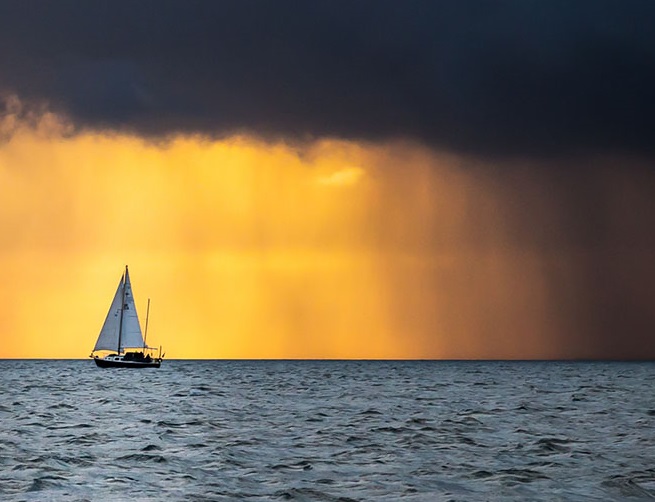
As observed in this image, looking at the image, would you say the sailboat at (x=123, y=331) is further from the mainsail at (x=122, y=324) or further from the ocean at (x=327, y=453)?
the ocean at (x=327, y=453)

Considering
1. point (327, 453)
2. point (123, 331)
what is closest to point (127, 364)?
point (123, 331)

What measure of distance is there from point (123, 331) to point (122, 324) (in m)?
1.53

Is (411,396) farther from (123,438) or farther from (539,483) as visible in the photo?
(539,483)

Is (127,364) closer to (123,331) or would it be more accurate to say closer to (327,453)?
(123,331)

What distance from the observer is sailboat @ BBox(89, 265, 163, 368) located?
613 ft

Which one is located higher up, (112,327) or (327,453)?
(112,327)

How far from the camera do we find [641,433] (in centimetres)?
5406

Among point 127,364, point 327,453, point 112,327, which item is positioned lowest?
point 327,453

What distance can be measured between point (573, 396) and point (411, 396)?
52.0 feet

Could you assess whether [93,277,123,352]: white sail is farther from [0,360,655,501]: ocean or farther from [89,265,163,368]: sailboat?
[0,360,655,501]: ocean

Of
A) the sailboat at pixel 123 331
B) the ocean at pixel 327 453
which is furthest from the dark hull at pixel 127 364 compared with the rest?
the ocean at pixel 327 453

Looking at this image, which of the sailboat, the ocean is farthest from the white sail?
the ocean

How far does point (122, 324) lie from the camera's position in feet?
613

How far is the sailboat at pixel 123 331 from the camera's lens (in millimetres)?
186750
